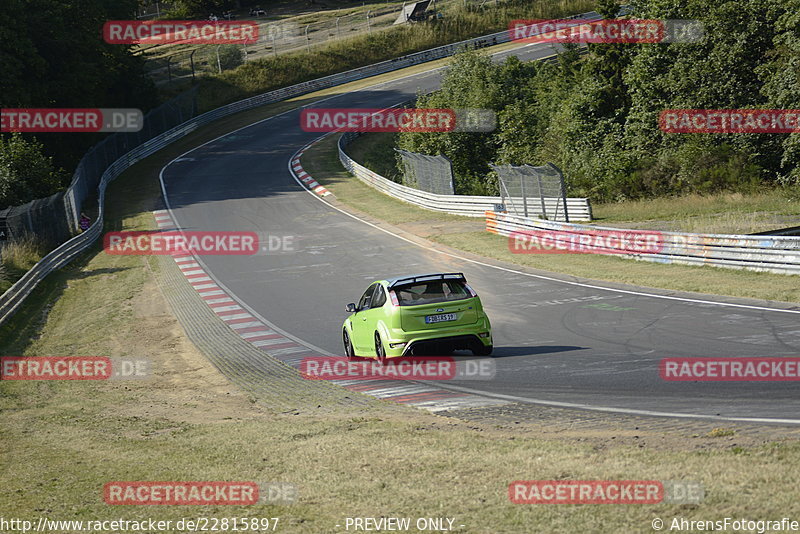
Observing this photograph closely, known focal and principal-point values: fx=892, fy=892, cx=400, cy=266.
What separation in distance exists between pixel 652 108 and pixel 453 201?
1257cm

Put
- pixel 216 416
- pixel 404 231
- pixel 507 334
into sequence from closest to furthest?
pixel 216 416 → pixel 507 334 → pixel 404 231

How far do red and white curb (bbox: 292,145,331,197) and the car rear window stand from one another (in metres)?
30.6

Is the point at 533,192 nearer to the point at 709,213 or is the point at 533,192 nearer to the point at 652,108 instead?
the point at 709,213

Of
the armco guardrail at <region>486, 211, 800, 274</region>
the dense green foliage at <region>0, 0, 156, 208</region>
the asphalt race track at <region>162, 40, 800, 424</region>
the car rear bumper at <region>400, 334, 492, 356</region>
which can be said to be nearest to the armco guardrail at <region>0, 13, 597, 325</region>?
the dense green foliage at <region>0, 0, 156, 208</region>

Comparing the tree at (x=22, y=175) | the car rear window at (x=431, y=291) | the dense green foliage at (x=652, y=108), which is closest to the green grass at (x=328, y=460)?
the car rear window at (x=431, y=291)

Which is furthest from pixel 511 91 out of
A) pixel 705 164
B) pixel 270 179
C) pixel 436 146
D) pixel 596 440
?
pixel 596 440

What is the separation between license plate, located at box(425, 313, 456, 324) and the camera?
14.7m

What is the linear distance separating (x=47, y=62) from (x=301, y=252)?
29134 millimetres

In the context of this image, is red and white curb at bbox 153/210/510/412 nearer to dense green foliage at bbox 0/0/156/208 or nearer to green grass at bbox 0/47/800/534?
green grass at bbox 0/47/800/534

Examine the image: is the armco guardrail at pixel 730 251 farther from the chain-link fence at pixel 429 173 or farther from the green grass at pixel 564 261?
the chain-link fence at pixel 429 173

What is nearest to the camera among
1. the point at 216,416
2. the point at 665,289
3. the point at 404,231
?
the point at 216,416

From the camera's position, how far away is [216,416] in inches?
521

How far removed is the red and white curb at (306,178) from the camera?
46.3m

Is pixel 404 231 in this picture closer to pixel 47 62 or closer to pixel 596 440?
pixel 596 440
